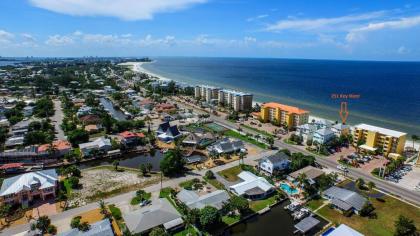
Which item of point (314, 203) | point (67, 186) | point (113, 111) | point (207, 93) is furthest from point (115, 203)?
point (207, 93)

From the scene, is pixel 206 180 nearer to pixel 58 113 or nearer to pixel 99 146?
pixel 99 146

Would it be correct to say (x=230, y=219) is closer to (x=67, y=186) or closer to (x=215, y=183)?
(x=215, y=183)

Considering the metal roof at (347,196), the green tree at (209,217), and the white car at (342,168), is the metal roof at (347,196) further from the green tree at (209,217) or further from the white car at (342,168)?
the green tree at (209,217)

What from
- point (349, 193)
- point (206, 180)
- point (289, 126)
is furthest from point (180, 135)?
point (349, 193)

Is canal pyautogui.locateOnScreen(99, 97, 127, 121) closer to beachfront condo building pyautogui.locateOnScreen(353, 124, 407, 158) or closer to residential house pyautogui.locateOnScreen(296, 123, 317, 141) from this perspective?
residential house pyautogui.locateOnScreen(296, 123, 317, 141)

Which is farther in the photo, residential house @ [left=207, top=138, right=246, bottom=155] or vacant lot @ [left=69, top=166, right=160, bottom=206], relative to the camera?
residential house @ [left=207, top=138, right=246, bottom=155]

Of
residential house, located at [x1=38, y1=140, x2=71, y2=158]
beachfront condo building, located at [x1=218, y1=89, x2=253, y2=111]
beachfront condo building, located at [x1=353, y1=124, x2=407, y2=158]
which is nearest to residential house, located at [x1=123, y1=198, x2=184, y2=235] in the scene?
residential house, located at [x1=38, y1=140, x2=71, y2=158]
